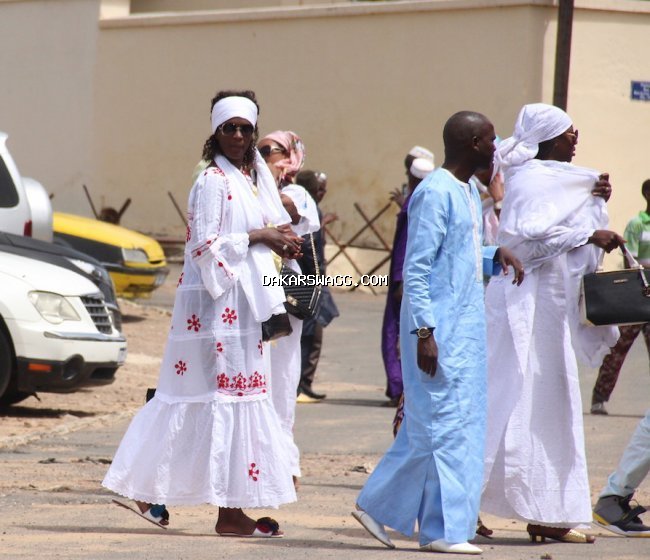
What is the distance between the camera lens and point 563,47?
2039 cm

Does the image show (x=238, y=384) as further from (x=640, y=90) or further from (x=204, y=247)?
(x=640, y=90)

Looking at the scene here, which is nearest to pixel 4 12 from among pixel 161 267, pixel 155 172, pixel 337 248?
pixel 155 172

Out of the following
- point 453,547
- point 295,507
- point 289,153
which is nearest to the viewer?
point 453,547

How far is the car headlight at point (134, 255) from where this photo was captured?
57.6ft

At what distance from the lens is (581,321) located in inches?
277

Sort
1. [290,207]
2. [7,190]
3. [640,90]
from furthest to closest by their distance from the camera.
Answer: [640,90], [7,190], [290,207]

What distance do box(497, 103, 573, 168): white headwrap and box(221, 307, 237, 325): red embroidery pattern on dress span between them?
1437 millimetres

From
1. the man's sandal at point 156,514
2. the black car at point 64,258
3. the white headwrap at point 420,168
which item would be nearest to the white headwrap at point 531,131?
the man's sandal at point 156,514

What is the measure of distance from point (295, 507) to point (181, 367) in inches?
52.7

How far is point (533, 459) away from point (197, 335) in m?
1.56

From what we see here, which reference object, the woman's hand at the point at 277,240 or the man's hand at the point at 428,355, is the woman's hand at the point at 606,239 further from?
the woman's hand at the point at 277,240

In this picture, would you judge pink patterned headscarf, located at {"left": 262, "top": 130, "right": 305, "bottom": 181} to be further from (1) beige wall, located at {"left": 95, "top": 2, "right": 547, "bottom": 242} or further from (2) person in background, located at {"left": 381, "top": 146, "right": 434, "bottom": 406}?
(1) beige wall, located at {"left": 95, "top": 2, "right": 547, "bottom": 242}

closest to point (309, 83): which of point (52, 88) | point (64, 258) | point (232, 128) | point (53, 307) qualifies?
point (52, 88)

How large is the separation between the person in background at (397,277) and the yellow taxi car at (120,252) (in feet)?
16.6
